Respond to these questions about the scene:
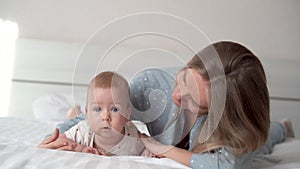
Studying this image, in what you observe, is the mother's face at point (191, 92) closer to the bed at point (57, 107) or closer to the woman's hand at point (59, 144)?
the bed at point (57, 107)

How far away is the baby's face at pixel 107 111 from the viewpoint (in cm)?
77

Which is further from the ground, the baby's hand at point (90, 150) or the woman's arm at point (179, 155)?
the woman's arm at point (179, 155)

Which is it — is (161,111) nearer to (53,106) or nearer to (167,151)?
(167,151)

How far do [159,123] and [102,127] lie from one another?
0.16 m

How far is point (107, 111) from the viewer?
30.4 inches

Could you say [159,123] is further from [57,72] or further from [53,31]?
[53,31]

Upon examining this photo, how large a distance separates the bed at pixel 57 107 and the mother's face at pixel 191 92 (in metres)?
0.06

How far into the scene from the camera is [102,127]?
2.59 ft

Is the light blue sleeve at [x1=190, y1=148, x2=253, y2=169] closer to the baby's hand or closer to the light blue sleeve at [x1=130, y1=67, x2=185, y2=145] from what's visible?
the light blue sleeve at [x1=130, y1=67, x2=185, y2=145]

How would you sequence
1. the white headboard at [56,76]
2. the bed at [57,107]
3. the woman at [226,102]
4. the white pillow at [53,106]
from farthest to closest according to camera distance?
the white headboard at [56,76], the white pillow at [53,106], the woman at [226,102], the bed at [57,107]

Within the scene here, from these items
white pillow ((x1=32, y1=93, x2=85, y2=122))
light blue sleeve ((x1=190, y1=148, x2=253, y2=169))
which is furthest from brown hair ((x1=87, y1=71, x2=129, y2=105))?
white pillow ((x1=32, y1=93, x2=85, y2=122))

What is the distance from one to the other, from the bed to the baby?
26mm

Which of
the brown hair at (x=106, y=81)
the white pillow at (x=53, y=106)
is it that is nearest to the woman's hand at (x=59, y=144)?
the brown hair at (x=106, y=81)

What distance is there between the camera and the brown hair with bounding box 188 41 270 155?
79 cm
